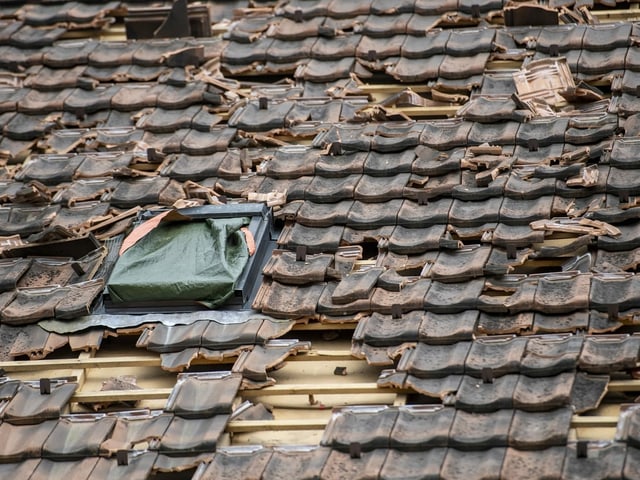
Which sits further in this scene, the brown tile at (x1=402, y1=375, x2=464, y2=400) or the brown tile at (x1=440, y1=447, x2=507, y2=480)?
the brown tile at (x1=402, y1=375, x2=464, y2=400)

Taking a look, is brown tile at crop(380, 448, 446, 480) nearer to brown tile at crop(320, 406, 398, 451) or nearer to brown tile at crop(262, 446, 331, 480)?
brown tile at crop(320, 406, 398, 451)

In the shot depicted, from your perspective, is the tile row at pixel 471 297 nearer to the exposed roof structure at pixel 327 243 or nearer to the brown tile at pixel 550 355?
the exposed roof structure at pixel 327 243

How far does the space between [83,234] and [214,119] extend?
2420mm

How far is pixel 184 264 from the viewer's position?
45.3 feet

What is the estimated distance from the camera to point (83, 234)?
1479 centimetres

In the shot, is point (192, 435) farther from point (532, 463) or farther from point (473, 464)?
point (532, 463)

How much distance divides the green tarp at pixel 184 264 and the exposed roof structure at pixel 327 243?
27 mm

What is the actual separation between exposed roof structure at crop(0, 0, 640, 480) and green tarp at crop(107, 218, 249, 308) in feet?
0.09

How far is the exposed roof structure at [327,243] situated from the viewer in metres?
11.6

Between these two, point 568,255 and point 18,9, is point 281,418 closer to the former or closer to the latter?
point 568,255

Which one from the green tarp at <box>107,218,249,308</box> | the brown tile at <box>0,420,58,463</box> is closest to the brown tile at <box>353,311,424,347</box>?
the green tarp at <box>107,218,249,308</box>

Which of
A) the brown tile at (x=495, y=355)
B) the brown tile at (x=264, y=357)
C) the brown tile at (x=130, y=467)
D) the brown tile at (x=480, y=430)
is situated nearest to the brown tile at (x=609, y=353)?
the brown tile at (x=495, y=355)

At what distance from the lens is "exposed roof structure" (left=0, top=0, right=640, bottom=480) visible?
11.6 m

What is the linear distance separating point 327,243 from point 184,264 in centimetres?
136
